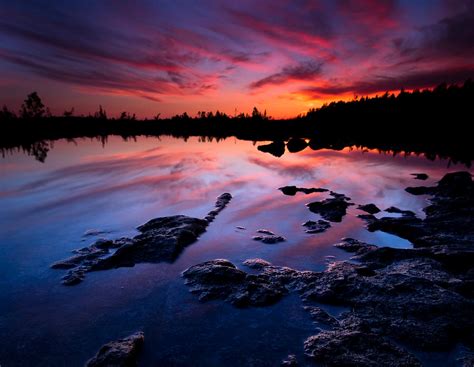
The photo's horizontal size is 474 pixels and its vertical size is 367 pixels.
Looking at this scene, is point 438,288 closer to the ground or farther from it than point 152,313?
farther from it

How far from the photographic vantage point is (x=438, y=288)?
454 cm

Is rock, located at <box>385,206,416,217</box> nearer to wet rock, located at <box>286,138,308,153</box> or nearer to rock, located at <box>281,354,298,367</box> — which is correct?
rock, located at <box>281,354,298,367</box>

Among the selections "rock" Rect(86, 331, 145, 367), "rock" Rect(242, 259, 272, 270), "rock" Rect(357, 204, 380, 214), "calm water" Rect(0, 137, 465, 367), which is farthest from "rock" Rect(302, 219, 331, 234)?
"rock" Rect(86, 331, 145, 367)

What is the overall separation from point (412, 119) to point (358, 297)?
46.1 metres

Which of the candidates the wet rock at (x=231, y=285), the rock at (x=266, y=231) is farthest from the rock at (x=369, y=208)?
the wet rock at (x=231, y=285)

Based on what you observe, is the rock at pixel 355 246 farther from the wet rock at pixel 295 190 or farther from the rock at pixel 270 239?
the wet rock at pixel 295 190

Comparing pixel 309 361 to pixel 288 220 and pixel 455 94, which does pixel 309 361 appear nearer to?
pixel 288 220

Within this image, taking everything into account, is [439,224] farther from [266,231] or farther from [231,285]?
[231,285]

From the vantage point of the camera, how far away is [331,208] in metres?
9.41

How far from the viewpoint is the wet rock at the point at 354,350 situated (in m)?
3.31

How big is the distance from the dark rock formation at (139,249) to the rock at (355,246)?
348 centimetres

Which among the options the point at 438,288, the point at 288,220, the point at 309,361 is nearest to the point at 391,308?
the point at 438,288

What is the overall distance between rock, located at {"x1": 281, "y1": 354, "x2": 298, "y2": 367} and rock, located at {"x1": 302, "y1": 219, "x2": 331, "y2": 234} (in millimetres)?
4401

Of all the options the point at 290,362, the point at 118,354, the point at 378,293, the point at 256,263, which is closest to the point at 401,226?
the point at 378,293
